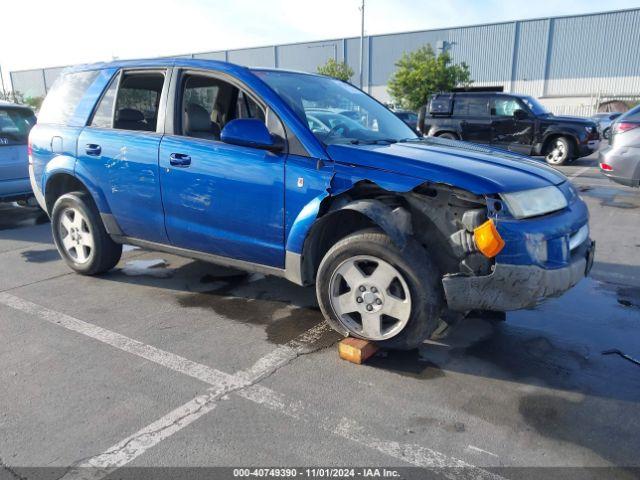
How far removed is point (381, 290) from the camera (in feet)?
10.4

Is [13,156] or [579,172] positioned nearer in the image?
[13,156]

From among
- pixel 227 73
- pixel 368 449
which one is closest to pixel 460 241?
pixel 368 449

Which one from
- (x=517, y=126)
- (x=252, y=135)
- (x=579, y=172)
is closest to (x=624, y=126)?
(x=579, y=172)

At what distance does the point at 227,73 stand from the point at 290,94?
517 mm

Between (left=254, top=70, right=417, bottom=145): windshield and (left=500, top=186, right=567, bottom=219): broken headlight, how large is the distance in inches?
47.1

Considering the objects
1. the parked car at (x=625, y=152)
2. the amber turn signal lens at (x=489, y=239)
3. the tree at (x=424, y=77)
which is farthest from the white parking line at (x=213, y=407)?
the tree at (x=424, y=77)

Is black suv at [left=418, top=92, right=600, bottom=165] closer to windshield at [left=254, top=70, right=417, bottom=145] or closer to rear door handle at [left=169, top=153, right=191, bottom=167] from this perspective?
windshield at [left=254, top=70, right=417, bottom=145]

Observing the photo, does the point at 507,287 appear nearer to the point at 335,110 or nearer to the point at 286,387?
the point at 286,387

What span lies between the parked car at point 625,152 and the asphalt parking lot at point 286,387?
3.76 meters

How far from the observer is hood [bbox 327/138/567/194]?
2.94 metres

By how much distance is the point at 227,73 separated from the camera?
3.79m

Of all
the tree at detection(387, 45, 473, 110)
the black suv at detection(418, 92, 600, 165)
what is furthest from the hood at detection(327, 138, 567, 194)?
the tree at detection(387, 45, 473, 110)

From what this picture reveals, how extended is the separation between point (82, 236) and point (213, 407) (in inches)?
111

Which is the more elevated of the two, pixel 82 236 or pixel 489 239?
pixel 489 239
